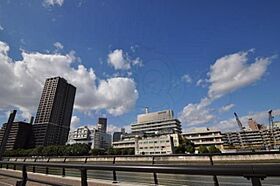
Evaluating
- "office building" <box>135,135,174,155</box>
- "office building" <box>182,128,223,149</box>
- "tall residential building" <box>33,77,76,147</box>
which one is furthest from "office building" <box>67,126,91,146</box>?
"office building" <box>182,128,223,149</box>

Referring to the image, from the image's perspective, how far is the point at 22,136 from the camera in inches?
5384

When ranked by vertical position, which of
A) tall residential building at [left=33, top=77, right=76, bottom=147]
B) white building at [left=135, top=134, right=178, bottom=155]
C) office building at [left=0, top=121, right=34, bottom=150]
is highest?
tall residential building at [left=33, top=77, right=76, bottom=147]

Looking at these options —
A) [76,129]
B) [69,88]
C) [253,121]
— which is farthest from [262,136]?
[69,88]

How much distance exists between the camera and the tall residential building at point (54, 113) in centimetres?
14925

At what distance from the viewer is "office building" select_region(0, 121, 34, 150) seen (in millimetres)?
129625

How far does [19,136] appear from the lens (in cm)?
13425

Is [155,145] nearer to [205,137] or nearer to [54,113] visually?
[205,137]

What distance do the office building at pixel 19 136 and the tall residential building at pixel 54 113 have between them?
495 cm

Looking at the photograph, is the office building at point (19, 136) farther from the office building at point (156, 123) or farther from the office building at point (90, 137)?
the office building at point (156, 123)

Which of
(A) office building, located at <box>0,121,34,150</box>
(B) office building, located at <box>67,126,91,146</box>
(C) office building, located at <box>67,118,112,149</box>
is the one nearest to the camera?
(A) office building, located at <box>0,121,34,150</box>

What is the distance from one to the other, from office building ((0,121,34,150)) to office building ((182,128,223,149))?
10818cm

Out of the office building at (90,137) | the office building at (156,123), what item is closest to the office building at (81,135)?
the office building at (90,137)

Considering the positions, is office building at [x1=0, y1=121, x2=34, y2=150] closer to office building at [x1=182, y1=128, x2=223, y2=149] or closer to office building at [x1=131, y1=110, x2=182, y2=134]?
office building at [x1=131, y1=110, x2=182, y2=134]

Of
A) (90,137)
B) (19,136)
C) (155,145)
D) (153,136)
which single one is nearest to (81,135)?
(90,137)
